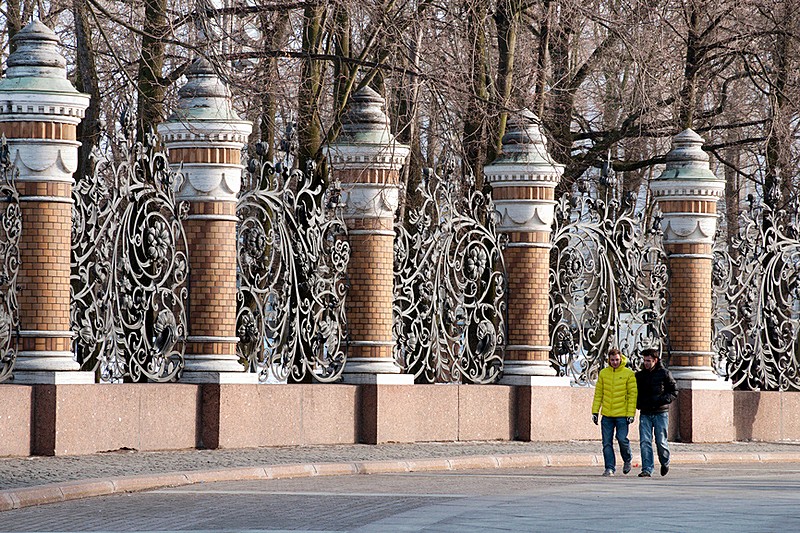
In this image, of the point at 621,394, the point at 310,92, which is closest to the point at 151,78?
the point at 310,92

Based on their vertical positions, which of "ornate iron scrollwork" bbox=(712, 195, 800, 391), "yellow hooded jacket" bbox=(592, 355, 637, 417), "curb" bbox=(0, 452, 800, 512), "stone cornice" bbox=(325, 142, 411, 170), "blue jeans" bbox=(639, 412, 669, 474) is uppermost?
"stone cornice" bbox=(325, 142, 411, 170)

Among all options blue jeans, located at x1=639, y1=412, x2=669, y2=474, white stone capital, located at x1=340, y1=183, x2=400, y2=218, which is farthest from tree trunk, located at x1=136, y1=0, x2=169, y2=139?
blue jeans, located at x1=639, y1=412, x2=669, y2=474

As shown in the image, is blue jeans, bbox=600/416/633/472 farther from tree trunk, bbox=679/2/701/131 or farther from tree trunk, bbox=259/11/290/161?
tree trunk, bbox=679/2/701/131

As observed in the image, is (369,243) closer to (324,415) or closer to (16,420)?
(324,415)

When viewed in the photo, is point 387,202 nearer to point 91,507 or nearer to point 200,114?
point 200,114

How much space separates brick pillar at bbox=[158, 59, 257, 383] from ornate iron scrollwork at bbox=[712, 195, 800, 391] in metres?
7.48

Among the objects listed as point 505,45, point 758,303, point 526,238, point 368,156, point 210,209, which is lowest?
point 758,303

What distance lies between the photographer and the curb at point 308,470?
13852 millimetres

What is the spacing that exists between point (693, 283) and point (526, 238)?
2739mm

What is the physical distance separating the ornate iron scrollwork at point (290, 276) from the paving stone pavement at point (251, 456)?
3.47 feet

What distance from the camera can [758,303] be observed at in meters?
23.7

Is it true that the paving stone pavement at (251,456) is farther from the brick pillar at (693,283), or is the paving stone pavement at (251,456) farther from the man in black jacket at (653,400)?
the man in black jacket at (653,400)

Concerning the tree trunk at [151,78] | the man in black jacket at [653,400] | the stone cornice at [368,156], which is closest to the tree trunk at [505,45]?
the stone cornice at [368,156]

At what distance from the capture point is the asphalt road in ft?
39.2
